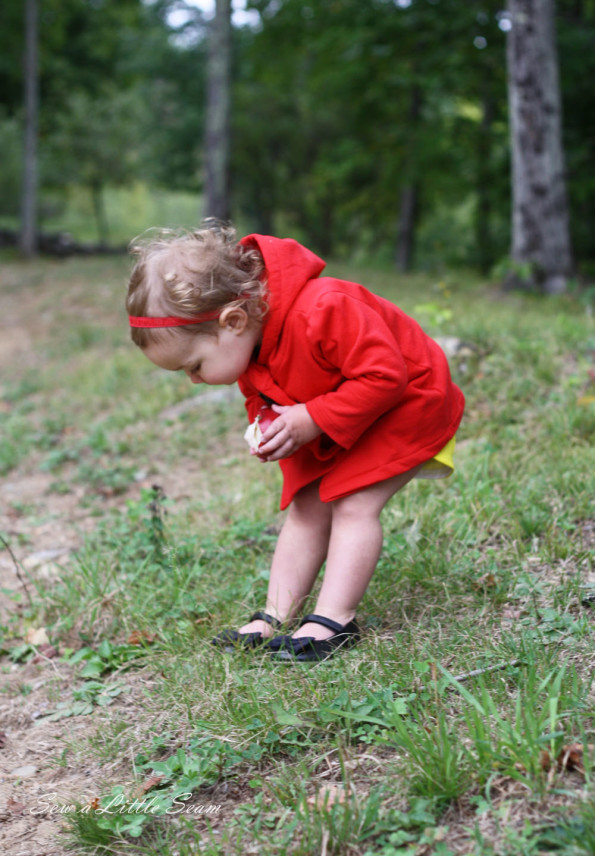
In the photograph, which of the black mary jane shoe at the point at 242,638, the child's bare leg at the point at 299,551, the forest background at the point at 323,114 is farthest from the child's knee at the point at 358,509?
the forest background at the point at 323,114

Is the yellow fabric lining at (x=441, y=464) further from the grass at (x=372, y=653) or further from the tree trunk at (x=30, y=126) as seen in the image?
the tree trunk at (x=30, y=126)

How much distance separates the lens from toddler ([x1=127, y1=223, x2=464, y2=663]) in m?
1.99

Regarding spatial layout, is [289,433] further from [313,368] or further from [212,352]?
[212,352]

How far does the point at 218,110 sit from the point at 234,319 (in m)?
10.2

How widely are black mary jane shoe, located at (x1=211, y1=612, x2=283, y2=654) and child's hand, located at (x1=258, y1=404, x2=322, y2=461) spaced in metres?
0.57

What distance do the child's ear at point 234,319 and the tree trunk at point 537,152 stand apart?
578 centimetres

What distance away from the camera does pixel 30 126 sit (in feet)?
52.4

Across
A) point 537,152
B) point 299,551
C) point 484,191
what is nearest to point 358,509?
point 299,551

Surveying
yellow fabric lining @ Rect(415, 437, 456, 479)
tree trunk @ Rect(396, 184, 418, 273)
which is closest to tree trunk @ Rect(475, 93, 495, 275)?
tree trunk @ Rect(396, 184, 418, 273)

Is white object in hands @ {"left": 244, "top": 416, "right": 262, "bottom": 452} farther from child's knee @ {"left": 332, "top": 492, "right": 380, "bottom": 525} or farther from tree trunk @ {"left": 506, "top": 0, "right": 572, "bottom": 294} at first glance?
tree trunk @ {"left": 506, "top": 0, "right": 572, "bottom": 294}

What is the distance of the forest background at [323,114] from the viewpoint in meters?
10.3

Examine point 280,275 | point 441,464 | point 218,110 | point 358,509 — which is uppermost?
point 218,110

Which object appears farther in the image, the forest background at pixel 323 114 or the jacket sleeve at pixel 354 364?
the forest background at pixel 323 114

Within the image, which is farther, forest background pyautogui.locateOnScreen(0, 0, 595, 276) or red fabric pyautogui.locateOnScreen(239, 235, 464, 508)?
forest background pyautogui.locateOnScreen(0, 0, 595, 276)
